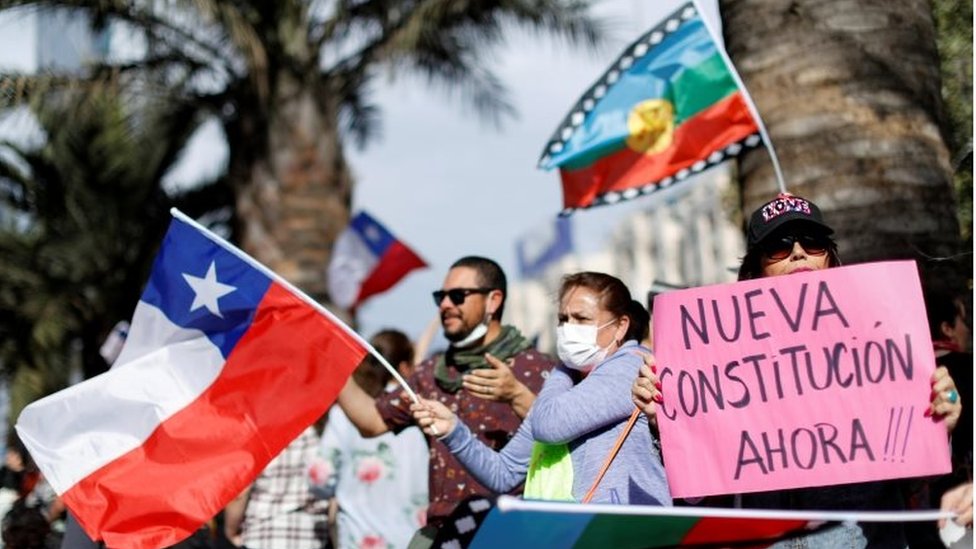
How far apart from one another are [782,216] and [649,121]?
3.25 m

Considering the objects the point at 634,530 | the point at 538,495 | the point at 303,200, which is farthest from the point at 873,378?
the point at 303,200

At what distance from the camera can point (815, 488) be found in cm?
408

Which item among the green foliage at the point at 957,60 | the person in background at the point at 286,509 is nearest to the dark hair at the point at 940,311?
the green foliage at the point at 957,60

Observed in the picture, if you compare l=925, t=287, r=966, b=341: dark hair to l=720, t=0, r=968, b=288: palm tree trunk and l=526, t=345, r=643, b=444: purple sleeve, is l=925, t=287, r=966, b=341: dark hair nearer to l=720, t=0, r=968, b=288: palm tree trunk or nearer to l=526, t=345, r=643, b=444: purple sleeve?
l=720, t=0, r=968, b=288: palm tree trunk

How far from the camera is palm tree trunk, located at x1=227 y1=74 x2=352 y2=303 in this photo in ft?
41.9

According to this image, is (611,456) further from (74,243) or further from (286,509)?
(74,243)

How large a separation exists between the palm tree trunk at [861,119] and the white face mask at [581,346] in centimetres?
170

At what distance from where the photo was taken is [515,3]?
13008mm

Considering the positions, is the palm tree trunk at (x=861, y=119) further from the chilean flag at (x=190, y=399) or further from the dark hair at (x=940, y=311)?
the chilean flag at (x=190, y=399)

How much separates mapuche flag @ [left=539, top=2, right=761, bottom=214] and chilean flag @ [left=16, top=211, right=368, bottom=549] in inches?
85.8

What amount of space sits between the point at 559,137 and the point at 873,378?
3.80 metres

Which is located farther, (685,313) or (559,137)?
(559,137)

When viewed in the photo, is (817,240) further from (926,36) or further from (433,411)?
(926,36)

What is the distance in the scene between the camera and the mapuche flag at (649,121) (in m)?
7.08
